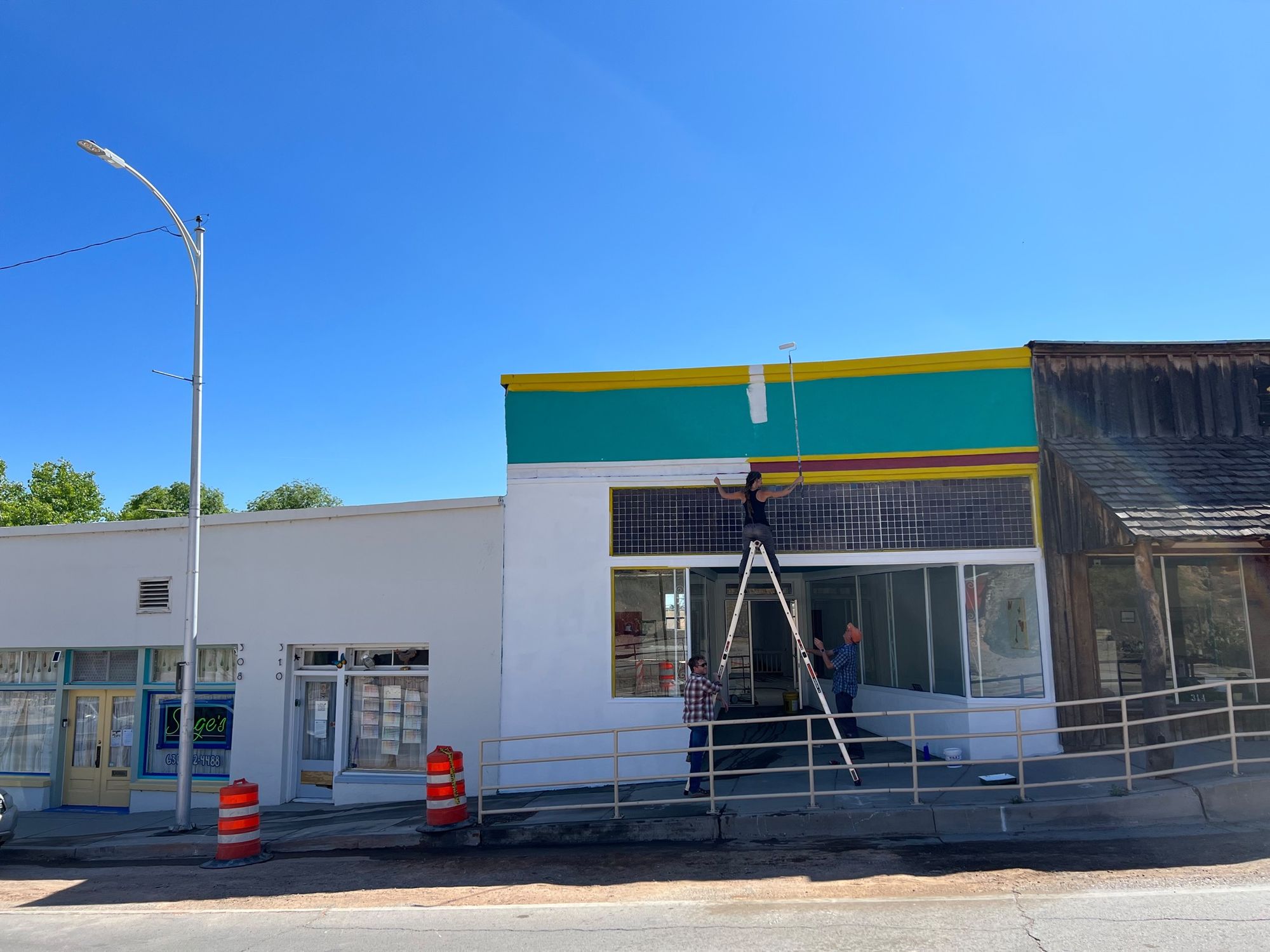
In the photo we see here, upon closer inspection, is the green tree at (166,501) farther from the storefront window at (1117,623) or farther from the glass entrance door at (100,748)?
the storefront window at (1117,623)

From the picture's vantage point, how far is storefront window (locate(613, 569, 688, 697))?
12.7 metres

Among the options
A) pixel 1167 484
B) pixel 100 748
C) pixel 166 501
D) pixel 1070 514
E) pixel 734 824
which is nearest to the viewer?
pixel 734 824

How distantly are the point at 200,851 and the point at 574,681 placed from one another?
498cm

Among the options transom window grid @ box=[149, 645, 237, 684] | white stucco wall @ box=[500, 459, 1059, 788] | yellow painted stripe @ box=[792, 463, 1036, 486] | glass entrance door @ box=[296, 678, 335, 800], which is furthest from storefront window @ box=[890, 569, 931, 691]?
transom window grid @ box=[149, 645, 237, 684]

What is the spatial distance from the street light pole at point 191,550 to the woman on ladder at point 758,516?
692 cm

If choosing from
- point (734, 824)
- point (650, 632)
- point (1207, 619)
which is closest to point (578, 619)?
point (650, 632)

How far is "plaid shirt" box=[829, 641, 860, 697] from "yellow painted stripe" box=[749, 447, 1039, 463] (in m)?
2.47

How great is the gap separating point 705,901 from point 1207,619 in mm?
8628

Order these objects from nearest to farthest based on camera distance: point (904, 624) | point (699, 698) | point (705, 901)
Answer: point (705, 901)
point (699, 698)
point (904, 624)

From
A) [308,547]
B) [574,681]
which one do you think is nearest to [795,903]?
[574,681]

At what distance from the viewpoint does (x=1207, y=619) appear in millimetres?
12516

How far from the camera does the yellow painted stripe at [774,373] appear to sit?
12.6 metres

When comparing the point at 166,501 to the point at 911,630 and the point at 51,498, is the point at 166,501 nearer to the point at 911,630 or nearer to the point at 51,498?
the point at 51,498

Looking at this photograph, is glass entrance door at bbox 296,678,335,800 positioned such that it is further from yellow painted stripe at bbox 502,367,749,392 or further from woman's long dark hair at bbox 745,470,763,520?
woman's long dark hair at bbox 745,470,763,520
